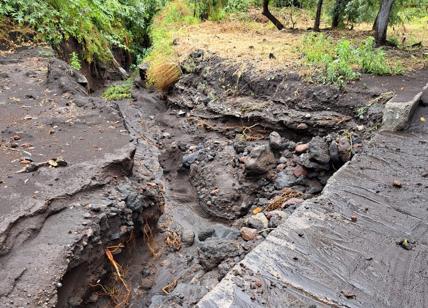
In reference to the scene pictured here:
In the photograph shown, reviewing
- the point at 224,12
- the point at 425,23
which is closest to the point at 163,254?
the point at 224,12

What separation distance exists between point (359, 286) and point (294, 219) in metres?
0.76

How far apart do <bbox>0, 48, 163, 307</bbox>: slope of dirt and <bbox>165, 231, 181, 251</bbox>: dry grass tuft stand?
1.00 feet

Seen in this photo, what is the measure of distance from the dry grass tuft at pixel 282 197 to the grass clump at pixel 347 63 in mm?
1909

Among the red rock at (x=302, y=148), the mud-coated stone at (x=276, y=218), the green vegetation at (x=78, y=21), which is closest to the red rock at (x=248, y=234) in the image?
the mud-coated stone at (x=276, y=218)

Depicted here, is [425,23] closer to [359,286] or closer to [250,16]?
[250,16]

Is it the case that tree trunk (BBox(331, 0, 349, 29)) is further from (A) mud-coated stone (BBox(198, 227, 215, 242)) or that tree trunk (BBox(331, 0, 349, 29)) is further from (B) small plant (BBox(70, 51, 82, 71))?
(A) mud-coated stone (BBox(198, 227, 215, 242))

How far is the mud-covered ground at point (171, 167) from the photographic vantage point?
3.27 m

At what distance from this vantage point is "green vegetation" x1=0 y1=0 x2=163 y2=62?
7.49 meters

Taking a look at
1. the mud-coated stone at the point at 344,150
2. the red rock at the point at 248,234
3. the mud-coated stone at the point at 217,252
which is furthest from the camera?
the mud-coated stone at the point at 344,150

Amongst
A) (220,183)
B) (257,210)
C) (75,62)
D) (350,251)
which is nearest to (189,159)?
(220,183)

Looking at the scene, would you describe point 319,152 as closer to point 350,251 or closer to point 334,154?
point 334,154

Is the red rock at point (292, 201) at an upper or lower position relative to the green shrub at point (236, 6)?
lower

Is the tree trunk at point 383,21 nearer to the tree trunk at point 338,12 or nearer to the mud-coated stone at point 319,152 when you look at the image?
the tree trunk at point 338,12

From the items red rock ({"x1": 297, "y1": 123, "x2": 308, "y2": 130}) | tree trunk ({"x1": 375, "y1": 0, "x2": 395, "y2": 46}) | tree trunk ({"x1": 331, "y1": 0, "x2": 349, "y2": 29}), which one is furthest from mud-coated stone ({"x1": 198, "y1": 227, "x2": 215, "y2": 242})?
tree trunk ({"x1": 331, "y1": 0, "x2": 349, "y2": 29})
